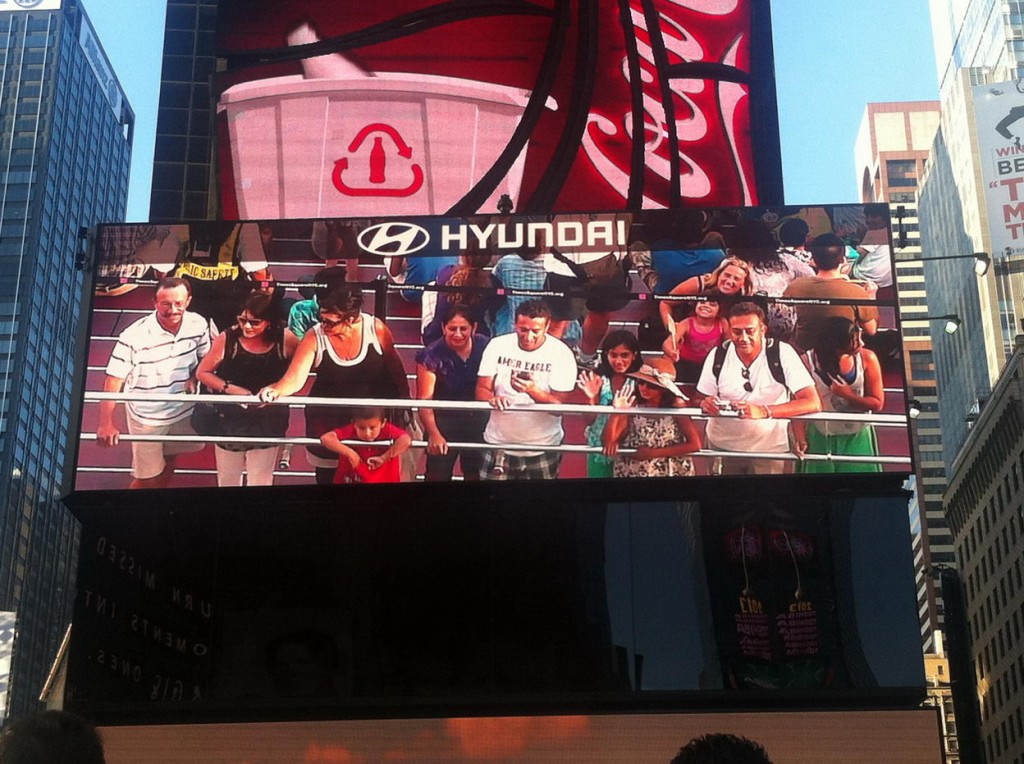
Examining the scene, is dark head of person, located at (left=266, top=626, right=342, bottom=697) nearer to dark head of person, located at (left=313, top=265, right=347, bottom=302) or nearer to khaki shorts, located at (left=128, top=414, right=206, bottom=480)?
khaki shorts, located at (left=128, top=414, right=206, bottom=480)

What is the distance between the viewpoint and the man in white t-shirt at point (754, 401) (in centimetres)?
2033

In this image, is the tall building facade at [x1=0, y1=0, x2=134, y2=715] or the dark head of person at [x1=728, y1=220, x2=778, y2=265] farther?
the tall building facade at [x1=0, y1=0, x2=134, y2=715]

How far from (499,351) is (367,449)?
2408 mm

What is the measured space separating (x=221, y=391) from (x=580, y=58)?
32.7 feet

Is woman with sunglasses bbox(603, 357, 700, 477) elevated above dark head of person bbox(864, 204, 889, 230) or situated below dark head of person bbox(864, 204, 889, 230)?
below

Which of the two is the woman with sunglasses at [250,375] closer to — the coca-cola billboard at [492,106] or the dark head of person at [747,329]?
the coca-cola billboard at [492,106]

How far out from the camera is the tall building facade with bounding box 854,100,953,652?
158m

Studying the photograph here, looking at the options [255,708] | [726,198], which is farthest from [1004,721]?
[255,708]

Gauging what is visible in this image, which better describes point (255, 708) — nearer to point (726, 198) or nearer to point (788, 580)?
point (788, 580)

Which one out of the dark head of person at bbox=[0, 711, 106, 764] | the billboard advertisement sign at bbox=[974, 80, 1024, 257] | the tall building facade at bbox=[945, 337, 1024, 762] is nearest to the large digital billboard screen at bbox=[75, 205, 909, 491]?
the dark head of person at bbox=[0, 711, 106, 764]

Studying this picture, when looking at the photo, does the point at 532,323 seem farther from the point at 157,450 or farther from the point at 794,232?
the point at 157,450

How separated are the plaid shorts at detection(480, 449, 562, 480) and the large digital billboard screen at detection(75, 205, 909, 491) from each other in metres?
0.03

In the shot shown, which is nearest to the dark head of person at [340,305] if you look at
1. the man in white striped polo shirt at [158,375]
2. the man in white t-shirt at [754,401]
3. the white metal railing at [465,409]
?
the white metal railing at [465,409]

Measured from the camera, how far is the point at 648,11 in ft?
88.5
